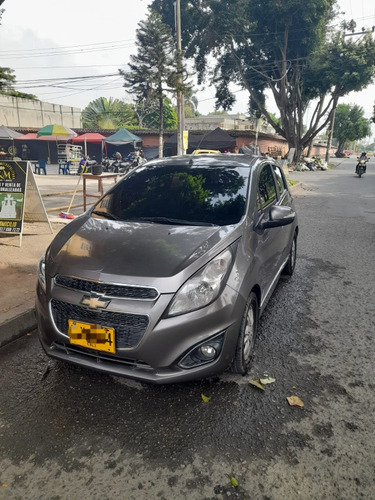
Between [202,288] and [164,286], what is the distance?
261 mm

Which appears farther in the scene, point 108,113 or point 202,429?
point 108,113

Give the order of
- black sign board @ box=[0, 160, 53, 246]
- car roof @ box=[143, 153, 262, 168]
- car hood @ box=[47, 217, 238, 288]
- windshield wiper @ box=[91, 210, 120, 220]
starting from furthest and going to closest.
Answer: black sign board @ box=[0, 160, 53, 246] < car roof @ box=[143, 153, 262, 168] < windshield wiper @ box=[91, 210, 120, 220] < car hood @ box=[47, 217, 238, 288]

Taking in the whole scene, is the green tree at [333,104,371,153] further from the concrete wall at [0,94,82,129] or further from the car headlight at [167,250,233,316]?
the car headlight at [167,250,233,316]

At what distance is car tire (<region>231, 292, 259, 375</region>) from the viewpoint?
102 inches

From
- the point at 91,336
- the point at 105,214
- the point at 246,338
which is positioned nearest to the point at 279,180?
the point at 105,214

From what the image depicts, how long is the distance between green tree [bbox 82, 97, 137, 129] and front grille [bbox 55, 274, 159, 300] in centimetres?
5627

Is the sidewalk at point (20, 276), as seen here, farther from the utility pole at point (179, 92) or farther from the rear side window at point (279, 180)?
the utility pole at point (179, 92)

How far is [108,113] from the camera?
5541 cm

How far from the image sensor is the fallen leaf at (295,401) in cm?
250

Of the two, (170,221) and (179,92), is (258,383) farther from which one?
(179,92)

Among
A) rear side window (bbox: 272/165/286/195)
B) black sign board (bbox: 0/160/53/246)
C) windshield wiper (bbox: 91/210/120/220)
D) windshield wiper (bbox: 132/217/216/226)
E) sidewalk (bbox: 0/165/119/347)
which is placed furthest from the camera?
black sign board (bbox: 0/160/53/246)

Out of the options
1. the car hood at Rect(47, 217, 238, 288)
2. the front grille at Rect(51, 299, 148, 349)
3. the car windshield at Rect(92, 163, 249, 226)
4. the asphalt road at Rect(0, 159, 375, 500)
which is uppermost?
the car windshield at Rect(92, 163, 249, 226)

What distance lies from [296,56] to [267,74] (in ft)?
8.46

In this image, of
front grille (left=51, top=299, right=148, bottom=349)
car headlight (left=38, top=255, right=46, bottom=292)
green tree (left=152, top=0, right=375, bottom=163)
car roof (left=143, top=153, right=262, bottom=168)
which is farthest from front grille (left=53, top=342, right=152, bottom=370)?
green tree (left=152, top=0, right=375, bottom=163)
